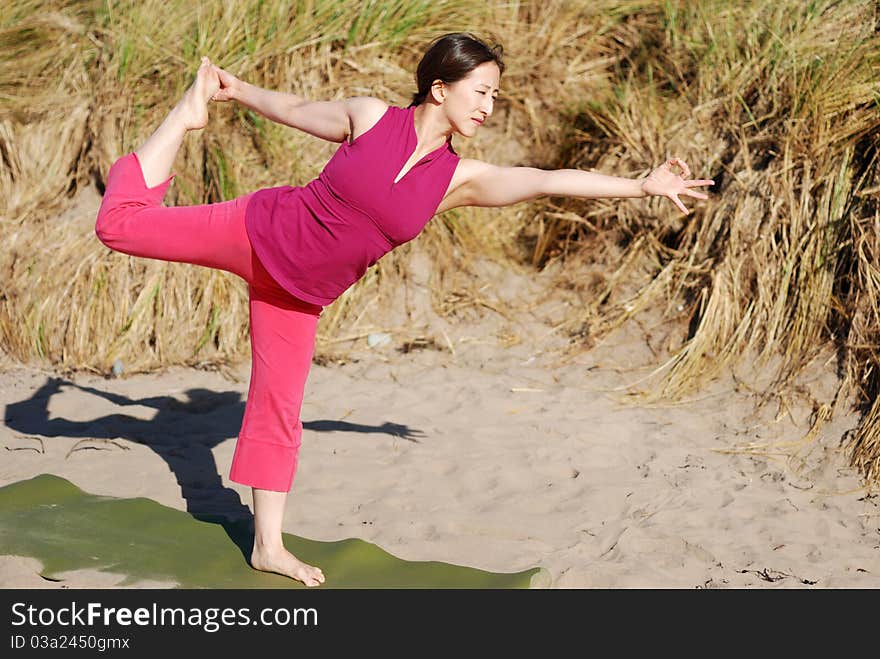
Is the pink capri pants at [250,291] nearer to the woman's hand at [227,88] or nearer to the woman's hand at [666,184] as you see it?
the woman's hand at [227,88]

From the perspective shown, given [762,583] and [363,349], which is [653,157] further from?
[762,583]

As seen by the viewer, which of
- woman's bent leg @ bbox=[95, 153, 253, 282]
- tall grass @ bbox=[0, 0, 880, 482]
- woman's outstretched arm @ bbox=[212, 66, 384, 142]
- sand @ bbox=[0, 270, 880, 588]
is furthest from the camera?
tall grass @ bbox=[0, 0, 880, 482]

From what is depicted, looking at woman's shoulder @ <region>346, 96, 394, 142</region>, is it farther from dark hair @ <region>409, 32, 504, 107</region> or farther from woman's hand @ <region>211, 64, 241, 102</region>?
woman's hand @ <region>211, 64, 241, 102</region>

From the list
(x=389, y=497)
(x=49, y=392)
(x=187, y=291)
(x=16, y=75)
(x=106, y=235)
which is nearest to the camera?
(x=106, y=235)

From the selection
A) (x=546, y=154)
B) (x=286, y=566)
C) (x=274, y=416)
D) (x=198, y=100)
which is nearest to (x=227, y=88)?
(x=198, y=100)

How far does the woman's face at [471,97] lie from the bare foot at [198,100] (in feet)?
2.52

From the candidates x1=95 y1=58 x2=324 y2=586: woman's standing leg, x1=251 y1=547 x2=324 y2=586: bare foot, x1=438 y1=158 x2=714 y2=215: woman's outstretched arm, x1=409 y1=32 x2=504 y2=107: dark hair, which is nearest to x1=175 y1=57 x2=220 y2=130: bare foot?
x1=95 y1=58 x2=324 y2=586: woman's standing leg

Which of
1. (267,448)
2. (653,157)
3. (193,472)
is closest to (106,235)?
(267,448)

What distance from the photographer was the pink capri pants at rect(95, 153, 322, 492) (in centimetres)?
323

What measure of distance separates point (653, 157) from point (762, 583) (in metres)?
3.09

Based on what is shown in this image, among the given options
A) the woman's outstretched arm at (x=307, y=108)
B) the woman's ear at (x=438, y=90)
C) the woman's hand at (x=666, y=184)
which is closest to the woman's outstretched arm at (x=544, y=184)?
the woman's hand at (x=666, y=184)

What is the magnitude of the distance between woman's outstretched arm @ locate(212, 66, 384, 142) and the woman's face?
9.1 inches

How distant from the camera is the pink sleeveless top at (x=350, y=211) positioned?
3.23m

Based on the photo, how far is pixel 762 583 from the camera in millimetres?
3662
